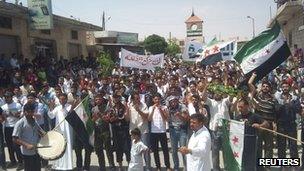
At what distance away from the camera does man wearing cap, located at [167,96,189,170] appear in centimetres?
990

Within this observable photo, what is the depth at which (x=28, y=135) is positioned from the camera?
8.43 m

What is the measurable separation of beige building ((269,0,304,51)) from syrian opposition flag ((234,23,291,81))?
16.7 m

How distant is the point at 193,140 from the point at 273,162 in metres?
3.01

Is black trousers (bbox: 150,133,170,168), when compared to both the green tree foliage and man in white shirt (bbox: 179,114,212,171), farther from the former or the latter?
the green tree foliage

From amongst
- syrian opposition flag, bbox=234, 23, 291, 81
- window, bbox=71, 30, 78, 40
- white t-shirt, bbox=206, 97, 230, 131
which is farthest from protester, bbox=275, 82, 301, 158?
window, bbox=71, 30, 78, 40

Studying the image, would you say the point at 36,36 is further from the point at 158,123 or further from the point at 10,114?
the point at 158,123

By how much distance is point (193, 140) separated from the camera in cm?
695

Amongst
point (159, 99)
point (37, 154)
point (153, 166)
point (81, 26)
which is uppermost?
point (81, 26)

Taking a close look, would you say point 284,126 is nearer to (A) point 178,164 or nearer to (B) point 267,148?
(B) point 267,148

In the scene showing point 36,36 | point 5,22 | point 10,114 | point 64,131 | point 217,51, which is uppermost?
point 5,22

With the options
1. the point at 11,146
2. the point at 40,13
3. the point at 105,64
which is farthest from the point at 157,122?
the point at 105,64

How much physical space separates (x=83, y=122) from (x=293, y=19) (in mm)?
25354

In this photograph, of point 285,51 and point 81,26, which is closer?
point 285,51

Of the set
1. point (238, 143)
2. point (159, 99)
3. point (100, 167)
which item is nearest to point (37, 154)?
point (100, 167)
